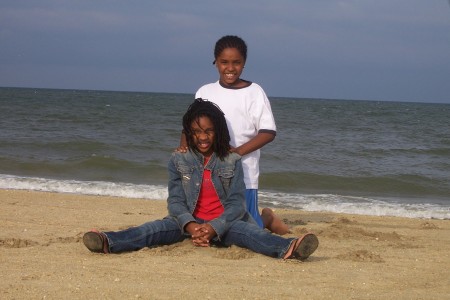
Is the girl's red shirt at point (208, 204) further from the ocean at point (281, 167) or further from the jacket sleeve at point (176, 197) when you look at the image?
the ocean at point (281, 167)

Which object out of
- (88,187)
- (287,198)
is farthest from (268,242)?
(88,187)

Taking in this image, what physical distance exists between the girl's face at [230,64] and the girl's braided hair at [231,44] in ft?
0.08

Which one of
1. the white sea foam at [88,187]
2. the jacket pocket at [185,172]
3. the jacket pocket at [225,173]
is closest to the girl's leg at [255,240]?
the jacket pocket at [225,173]

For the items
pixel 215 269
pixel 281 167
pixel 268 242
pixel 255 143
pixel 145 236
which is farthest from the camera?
pixel 281 167

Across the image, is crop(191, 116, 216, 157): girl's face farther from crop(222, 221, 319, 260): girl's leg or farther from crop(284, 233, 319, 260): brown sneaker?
crop(284, 233, 319, 260): brown sneaker

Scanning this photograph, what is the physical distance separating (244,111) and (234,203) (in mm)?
701

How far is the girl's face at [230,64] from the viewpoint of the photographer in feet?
16.6

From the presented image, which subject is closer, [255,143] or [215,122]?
[215,122]

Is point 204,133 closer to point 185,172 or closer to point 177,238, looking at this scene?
point 185,172

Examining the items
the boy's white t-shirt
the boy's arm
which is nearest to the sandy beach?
the boy's arm

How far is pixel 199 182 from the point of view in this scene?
15.8 feet

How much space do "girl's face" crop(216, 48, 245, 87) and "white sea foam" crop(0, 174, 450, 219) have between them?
13.5ft

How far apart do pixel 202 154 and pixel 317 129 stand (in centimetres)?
1941

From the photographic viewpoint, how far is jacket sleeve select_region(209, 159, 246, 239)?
15.5ft
